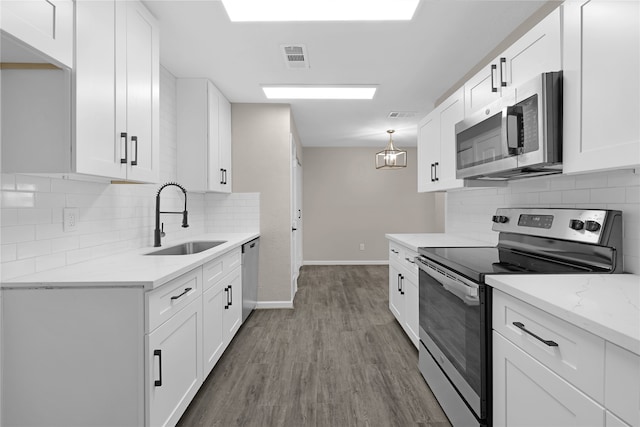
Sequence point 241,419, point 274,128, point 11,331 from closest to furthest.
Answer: point 11,331
point 241,419
point 274,128

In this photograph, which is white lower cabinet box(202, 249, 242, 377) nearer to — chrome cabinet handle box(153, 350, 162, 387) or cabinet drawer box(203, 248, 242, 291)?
cabinet drawer box(203, 248, 242, 291)

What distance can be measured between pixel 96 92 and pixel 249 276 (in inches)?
90.4

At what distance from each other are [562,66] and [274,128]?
2970mm

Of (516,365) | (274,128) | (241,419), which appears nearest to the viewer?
(516,365)

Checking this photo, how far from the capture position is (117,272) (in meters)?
1.56

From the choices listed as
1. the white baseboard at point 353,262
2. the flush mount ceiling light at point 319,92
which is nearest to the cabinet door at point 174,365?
the flush mount ceiling light at point 319,92

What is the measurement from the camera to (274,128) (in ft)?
12.8

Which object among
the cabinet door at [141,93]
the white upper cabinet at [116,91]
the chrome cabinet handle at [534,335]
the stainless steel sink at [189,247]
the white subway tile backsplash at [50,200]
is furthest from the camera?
the stainless steel sink at [189,247]

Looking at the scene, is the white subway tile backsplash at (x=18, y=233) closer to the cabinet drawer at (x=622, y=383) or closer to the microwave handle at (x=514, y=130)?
the cabinet drawer at (x=622, y=383)

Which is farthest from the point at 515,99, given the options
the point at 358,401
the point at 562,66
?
the point at 358,401

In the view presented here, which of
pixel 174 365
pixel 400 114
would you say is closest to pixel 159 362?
pixel 174 365

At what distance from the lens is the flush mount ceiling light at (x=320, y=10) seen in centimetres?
207

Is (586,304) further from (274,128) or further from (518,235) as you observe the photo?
(274,128)

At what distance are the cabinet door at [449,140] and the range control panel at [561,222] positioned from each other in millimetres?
494
